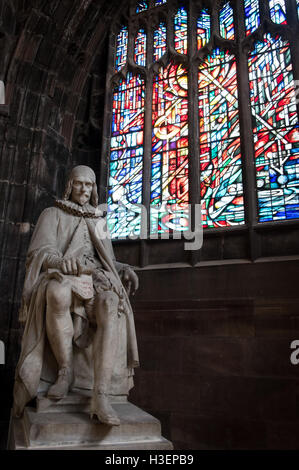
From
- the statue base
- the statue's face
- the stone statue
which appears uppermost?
the statue's face

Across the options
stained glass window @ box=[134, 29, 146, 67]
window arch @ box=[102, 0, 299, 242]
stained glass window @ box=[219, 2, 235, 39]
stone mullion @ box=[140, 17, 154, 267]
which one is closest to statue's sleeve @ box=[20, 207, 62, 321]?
stone mullion @ box=[140, 17, 154, 267]

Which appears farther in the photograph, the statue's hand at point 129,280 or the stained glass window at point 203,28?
the stained glass window at point 203,28

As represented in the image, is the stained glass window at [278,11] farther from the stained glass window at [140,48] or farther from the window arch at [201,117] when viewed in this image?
the stained glass window at [140,48]

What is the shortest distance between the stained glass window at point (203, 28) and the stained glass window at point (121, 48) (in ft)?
3.92

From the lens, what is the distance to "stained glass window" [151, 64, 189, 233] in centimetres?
498

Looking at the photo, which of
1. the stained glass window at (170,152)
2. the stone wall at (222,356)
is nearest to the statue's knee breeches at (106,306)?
the stone wall at (222,356)

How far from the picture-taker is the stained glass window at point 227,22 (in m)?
5.45

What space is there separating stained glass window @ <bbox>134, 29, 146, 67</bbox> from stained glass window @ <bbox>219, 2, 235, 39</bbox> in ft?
4.03

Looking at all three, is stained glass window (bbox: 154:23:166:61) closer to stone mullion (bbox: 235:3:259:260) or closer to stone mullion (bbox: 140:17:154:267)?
stone mullion (bbox: 140:17:154:267)

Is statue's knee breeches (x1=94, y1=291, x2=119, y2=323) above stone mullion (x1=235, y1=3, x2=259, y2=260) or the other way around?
the other way around

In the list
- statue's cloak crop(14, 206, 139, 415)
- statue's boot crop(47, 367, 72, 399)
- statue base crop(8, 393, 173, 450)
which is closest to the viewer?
statue base crop(8, 393, 173, 450)

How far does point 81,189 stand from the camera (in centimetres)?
267

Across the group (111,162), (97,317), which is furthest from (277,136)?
(97,317)

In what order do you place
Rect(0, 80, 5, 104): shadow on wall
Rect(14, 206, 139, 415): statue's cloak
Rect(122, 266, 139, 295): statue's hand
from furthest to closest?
Rect(0, 80, 5, 104): shadow on wall < Rect(122, 266, 139, 295): statue's hand < Rect(14, 206, 139, 415): statue's cloak
